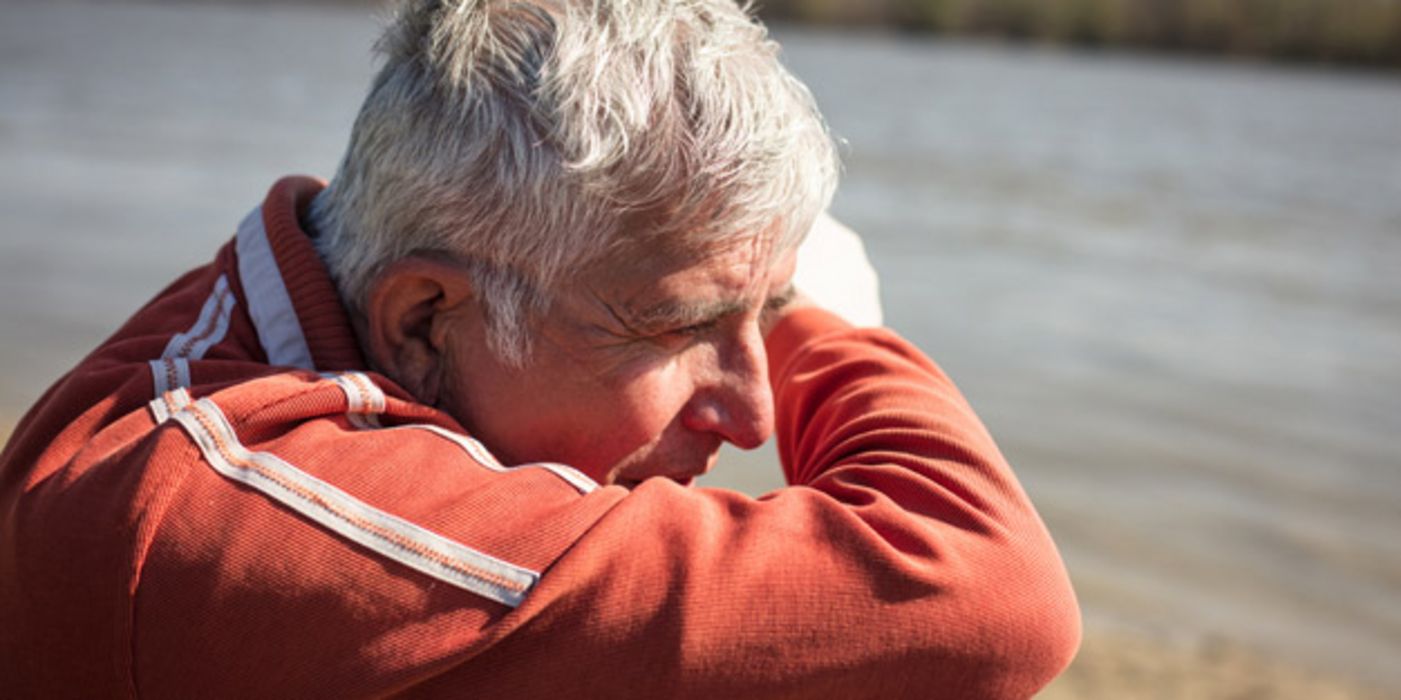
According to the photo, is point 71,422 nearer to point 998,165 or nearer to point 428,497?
point 428,497

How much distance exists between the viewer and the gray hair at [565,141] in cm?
137

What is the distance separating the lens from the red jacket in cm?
116

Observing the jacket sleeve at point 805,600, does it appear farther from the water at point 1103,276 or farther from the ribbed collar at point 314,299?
the water at point 1103,276

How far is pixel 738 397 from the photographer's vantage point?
1576 millimetres

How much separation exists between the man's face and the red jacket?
0.22 m

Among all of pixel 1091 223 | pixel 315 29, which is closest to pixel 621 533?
pixel 1091 223

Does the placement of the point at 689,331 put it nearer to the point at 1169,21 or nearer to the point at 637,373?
the point at 637,373

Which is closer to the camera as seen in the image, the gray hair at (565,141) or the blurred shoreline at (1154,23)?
the gray hair at (565,141)

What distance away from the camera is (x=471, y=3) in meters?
1.44

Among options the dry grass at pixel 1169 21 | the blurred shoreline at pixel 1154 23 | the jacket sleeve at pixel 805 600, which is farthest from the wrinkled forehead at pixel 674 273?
the blurred shoreline at pixel 1154 23

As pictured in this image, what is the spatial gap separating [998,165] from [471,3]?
503 inches

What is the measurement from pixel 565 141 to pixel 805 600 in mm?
523

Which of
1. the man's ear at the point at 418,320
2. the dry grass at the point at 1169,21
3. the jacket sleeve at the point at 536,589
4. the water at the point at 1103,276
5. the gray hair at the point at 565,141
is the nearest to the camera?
the jacket sleeve at the point at 536,589

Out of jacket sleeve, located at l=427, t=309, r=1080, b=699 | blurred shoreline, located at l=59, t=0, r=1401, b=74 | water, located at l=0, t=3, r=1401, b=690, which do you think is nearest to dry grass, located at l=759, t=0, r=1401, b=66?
blurred shoreline, located at l=59, t=0, r=1401, b=74
